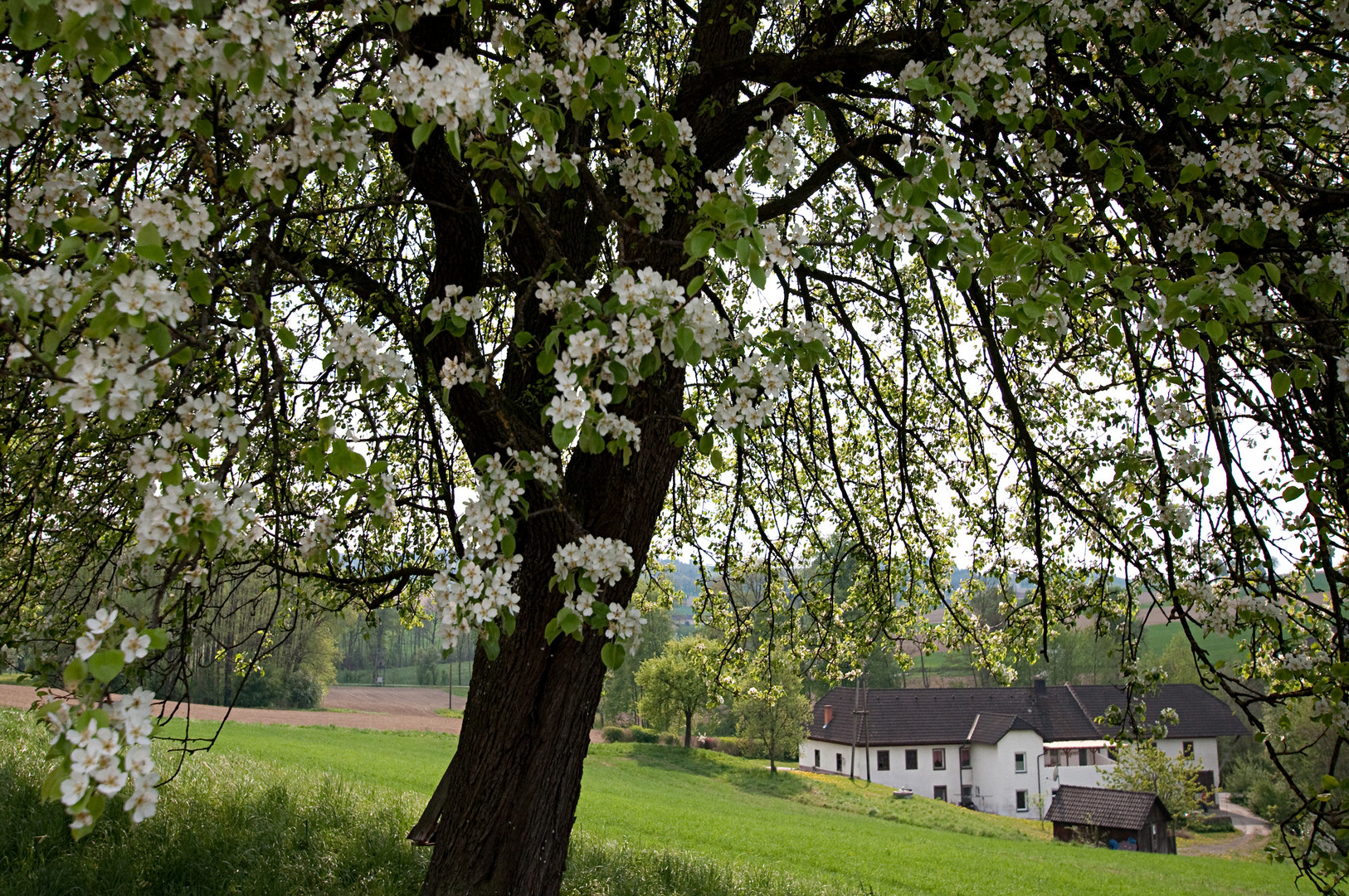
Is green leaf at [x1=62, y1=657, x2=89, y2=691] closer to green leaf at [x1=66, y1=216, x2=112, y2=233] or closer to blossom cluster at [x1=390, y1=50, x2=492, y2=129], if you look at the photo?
green leaf at [x1=66, y1=216, x2=112, y2=233]

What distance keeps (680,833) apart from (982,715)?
35558 mm

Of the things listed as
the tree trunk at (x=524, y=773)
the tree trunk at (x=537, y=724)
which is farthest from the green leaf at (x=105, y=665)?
the tree trunk at (x=524, y=773)

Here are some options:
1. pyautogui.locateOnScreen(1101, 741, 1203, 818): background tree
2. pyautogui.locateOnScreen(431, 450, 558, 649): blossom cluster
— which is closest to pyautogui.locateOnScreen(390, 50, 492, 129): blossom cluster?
pyautogui.locateOnScreen(431, 450, 558, 649): blossom cluster

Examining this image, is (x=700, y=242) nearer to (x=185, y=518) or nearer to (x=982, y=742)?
(x=185, y=518)

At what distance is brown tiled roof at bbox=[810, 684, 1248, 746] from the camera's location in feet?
142

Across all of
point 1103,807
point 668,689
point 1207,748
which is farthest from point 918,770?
point 668,689

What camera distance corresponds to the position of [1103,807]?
29609 mm

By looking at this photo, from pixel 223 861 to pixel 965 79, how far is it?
22.6 feet

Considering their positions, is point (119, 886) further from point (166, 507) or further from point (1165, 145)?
point (1165, 145)

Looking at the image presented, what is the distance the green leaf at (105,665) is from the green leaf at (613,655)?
1216 mm

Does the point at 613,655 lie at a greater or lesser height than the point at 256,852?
greater

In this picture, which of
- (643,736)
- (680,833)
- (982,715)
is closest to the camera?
(680,833)

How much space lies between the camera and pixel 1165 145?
11.2 feet

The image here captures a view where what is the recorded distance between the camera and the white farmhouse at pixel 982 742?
42406mm
